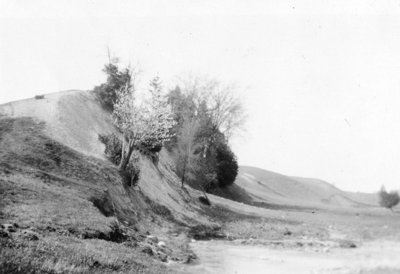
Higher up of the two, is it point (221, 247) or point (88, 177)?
point (88, 177)

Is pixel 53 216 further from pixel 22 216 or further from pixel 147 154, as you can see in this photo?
pixel 147 154

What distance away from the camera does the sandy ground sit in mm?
13221

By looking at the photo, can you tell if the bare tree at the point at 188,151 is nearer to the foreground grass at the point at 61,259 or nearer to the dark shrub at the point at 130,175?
the dark shrub at the point at 130,175

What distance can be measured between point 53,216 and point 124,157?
50.9 ft

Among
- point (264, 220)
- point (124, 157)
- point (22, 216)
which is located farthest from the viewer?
point (264, 220)

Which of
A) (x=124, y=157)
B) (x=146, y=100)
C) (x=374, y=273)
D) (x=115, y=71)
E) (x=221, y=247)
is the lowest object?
(x=221, y=247)

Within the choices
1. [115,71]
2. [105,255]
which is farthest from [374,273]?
[115,71]

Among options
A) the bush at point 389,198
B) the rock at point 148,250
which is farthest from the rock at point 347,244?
the bush at point 389,198

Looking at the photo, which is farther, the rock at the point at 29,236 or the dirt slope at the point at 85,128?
the dirt slope at the point at 85,128

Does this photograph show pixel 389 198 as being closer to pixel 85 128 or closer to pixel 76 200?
pixel 85 128

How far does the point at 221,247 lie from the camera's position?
23516 millimetres

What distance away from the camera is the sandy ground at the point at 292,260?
13.2 metres

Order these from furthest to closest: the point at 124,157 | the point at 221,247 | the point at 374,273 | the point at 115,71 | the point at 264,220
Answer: the point at 115,71, the point at 264,220, the point at 124,157, the point at 221,247, the point at 374,273

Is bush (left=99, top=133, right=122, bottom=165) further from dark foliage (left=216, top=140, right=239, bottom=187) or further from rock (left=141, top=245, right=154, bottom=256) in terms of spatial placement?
dark foliage (left=216, top=140, right=239, bottom=187)
